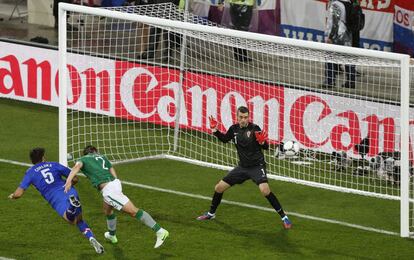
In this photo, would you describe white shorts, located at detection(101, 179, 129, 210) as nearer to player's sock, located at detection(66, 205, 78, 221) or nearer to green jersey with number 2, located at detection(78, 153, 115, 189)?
green jersey with number 2, located at detection(78, 153, 115, 189)

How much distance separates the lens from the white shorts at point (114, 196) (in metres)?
16.9

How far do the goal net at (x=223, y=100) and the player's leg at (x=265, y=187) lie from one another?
2.30 m

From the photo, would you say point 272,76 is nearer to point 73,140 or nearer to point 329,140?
point 329,140

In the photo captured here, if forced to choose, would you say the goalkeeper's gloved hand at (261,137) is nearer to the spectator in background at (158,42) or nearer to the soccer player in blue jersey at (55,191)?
the soccer player in blue jersey at (55,191)

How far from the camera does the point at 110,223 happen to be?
17375 millimetres

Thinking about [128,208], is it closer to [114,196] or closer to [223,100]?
[114,196]

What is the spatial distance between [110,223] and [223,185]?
2.11 m

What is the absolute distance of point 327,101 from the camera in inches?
862

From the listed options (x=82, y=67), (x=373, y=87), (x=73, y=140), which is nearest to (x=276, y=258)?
(x=373, y=87)

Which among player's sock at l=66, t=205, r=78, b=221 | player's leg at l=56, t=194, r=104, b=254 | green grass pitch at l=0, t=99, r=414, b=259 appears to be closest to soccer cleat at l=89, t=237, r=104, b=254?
player's leg at l=56, t=194, r=104, b=254

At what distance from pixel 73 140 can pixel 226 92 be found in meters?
3.04

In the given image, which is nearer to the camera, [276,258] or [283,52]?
[276,258]

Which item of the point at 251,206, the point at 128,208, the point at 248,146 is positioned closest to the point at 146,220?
the point at 128,208

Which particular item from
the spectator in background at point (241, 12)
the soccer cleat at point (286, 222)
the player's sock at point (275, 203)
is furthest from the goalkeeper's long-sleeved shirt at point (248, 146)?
the spectator in background at point (241, 12)
